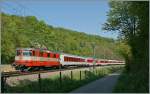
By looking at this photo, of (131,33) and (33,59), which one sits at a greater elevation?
(131,33)

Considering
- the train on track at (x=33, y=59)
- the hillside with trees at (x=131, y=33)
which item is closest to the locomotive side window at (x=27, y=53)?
the train on track at (x=33, y=59)

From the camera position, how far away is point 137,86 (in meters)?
15.6

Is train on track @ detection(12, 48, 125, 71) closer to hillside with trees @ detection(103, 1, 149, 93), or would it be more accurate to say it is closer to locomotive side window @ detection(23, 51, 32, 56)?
locomotive side window @ detection(23, 51, 32, 56)

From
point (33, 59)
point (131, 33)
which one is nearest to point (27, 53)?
point (33, 59)

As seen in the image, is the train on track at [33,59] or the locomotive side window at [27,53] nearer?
the train on track at [33,59]

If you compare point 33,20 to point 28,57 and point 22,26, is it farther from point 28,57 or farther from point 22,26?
point 28,57

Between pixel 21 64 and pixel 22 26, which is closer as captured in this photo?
pixel 21 64

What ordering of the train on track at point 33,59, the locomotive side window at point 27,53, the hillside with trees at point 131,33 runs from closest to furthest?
1. the hillside with trees at point 131,33
2. the train on track at point 33,59
3. the locomotive side window at point 27,53

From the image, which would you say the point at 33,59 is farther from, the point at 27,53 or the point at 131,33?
the point at 131,33

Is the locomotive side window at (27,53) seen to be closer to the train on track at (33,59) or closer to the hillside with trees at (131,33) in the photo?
the train on track at (33,59)

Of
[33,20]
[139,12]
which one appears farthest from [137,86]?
[33,20]

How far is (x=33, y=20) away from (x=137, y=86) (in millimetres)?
80454

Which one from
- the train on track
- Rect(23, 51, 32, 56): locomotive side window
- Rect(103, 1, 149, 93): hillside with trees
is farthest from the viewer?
Rect(23, 51, 32, 56): locomotive side window

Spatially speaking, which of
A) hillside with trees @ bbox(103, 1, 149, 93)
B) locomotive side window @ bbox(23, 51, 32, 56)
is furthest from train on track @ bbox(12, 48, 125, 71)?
hillside with trees @ bbox(103, 1, 149, 93)
